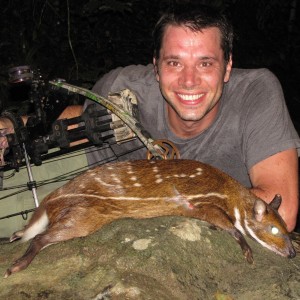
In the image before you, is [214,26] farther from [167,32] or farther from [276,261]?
[276,261]

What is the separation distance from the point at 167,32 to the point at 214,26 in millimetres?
421

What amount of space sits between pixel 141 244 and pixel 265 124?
5.84ft

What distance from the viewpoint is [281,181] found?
3.48m

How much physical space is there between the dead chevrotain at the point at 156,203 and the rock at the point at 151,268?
14 centimetres

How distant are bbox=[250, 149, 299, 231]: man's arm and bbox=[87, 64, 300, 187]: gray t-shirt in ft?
0.20

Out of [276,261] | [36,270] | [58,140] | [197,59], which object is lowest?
[276,261]

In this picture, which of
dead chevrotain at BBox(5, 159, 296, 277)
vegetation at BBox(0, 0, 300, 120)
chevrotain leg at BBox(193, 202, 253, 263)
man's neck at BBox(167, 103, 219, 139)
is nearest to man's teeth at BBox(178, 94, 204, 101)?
man's neck at BBox(167, 103, 219, 139)

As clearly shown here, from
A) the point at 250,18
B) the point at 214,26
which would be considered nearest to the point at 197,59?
the point at 214,26

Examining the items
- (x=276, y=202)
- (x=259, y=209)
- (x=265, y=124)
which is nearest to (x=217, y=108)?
(x=265, y=124)

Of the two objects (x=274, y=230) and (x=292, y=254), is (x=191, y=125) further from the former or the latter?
(x=292, y=254)

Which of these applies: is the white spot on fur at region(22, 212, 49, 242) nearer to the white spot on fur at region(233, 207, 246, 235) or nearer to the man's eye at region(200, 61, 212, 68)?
the white spot on fur at region(233, 207, 246, 235)

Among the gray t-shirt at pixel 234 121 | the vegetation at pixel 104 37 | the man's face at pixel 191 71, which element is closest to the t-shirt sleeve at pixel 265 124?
the gray t-shirt at pixel 234 121

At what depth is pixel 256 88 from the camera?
155 inches

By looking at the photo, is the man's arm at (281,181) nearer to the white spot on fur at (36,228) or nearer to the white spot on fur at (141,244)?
the white spot on fur at (141,244)
